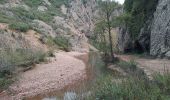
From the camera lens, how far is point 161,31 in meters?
28.7

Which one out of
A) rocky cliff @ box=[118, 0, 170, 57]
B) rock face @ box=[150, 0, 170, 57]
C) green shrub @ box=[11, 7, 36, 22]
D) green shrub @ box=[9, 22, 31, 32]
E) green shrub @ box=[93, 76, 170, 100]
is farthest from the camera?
green shrub @ box=[11, 7, 36, 22]

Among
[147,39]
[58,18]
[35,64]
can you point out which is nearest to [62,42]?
[58,18]

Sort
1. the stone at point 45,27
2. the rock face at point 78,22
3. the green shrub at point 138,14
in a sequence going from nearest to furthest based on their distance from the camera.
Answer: the green shrub at point 138,14, the stone at point 45,27, the rock face at point 78,22

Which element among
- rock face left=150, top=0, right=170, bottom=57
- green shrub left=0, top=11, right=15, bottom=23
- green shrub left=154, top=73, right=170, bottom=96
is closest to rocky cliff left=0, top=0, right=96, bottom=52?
green shrub left=0, top=11, right=15, bottom=23

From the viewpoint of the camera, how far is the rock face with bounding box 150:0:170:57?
27.3 meters

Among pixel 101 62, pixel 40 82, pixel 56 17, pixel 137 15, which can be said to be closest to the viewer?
pixel 40 82

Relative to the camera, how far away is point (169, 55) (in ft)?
84.8

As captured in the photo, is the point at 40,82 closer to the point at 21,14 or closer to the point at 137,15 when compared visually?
the point at 137,15

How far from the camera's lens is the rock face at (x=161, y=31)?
2730 cm

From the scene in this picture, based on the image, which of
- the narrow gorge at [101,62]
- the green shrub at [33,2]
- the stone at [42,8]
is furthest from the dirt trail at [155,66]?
the stone at [42,8]

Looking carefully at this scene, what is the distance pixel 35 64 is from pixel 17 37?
11834 mm

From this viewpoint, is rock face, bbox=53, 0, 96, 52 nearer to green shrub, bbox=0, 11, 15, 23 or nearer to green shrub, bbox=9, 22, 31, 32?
green shrub, bbox=0, 11, 15, 23

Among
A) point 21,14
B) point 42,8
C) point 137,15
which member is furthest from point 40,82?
point 42,8

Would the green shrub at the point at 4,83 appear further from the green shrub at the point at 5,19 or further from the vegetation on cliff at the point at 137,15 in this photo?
the green shrub at the point at 5,19
